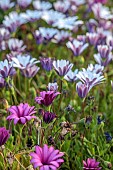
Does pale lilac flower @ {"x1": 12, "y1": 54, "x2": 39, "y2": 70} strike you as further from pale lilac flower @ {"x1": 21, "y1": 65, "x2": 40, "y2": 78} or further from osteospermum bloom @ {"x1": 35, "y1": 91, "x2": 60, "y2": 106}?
osteospermum bloom @ {"x1": 35, "y1": 91, "x2": 60, "y2": 106}

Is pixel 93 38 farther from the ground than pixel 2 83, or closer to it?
farther from the ground

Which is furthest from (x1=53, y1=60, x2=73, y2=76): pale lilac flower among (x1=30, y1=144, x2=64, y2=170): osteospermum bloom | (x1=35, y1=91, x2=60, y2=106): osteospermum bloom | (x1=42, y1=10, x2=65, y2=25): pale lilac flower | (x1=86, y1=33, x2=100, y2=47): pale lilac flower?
(x1=42, y1=10, x2=65, y2=25): pale lilac flower

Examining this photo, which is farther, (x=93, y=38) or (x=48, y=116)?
(x=93, y=38)

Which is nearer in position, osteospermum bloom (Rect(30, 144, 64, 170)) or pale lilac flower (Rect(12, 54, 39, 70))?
osteospermum bloom (Rect(30, 144, 64, 170))

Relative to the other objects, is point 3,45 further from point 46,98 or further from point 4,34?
point 46,98

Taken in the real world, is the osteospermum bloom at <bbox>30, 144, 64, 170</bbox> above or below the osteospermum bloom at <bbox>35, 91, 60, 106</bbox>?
below

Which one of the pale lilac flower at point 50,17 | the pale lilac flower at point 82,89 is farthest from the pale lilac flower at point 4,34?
the pale lilac flower at point 82,89

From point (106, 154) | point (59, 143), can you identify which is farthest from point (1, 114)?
point (106, 154)

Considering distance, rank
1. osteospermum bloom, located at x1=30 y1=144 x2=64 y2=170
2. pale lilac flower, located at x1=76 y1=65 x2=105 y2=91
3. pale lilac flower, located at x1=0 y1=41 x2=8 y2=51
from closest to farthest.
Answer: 1. osteospermum bloom, located at x1=30 y1=144 x2=64 y2=170
2. pale lilac flower, located at x1=76 y1=65 x2=105 y2=91
3. pale lilac flower, located at x1=0 y1=41 x2=8 y2=51

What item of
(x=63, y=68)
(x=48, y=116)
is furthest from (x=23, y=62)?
(x=48, y=116)

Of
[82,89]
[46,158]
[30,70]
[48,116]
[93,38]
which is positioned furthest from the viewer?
[93,38]

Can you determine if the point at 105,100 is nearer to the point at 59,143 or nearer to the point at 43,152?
the point at 59,143

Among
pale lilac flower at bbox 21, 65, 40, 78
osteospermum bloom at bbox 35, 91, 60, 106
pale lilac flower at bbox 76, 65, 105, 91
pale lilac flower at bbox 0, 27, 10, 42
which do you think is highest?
pale lilac flower at bbox 0, 27, 10, 42
